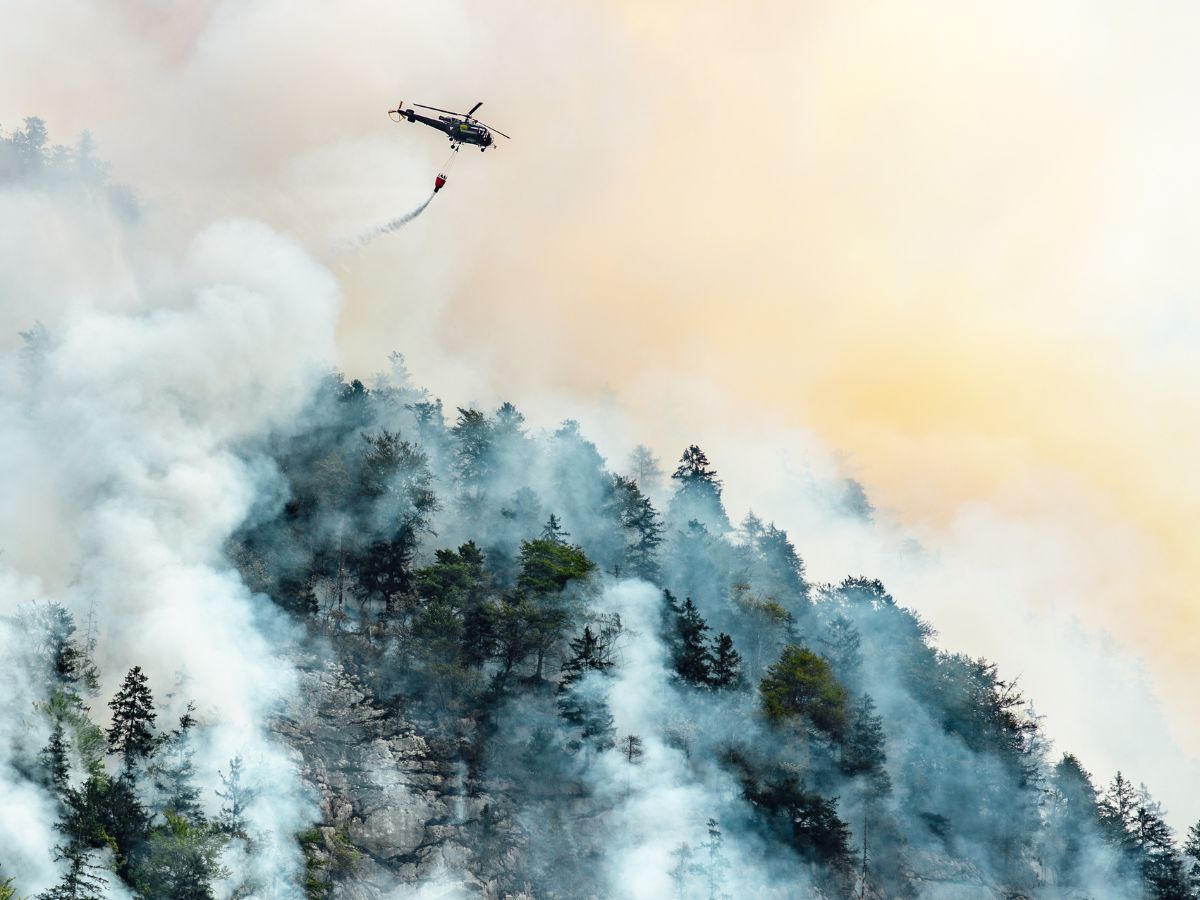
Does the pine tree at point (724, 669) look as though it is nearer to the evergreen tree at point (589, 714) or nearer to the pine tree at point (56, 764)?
the evergreen tree at point (589, 714)

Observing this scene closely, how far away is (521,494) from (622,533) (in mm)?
8481

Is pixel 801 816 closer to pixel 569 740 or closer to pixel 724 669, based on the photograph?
pixel 724 669

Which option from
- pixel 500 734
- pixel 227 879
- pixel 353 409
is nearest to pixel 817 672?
pixel 500 734

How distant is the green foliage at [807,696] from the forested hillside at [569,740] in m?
0.15

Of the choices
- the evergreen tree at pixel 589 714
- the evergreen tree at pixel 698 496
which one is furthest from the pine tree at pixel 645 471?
the evergreen tree at pixel 589 714

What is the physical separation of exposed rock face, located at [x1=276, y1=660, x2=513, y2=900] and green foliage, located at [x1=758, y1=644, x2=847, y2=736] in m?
16.8

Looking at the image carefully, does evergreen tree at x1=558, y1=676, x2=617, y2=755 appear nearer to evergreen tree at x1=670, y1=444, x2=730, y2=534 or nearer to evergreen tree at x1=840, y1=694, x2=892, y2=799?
evergreen tree at x1=840, y1=694, x2=892, y2=799

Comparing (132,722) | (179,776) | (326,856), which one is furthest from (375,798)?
(132,722)

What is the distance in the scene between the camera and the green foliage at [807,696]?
65.1 meters

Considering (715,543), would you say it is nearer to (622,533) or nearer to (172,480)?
(622,533)

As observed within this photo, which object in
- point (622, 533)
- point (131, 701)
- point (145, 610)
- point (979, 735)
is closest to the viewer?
point (131, 701)

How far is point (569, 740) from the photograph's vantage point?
209ft

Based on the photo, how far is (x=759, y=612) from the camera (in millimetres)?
77375

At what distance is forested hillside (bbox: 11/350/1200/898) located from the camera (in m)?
52.8
